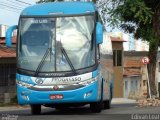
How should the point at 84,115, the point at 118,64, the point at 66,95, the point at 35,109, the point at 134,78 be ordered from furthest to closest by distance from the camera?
the point at 134,78 → the point at 118,64 → the point at 35,109 → the point at 84,115 → the point at 66,95

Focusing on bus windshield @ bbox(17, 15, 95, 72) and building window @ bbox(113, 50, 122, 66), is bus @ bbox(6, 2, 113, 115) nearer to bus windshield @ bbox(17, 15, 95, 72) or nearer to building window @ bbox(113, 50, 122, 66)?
bus windshield @ bbox(17, 15, 95, 72)

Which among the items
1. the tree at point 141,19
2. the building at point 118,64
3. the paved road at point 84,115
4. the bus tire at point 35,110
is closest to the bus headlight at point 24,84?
the paved road at point 84,115

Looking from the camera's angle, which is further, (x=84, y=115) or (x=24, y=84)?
(x=84, y=115)

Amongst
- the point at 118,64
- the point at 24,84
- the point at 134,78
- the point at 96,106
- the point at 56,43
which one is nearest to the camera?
the point at 24,84

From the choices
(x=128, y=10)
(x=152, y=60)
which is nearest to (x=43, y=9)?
(x=128, y=10)

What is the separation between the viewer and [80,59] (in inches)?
697

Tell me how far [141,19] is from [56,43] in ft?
41.7

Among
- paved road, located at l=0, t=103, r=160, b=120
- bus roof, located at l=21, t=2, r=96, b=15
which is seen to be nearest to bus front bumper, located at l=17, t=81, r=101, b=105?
paved road, located at l=0, t=103, r=160, b=120

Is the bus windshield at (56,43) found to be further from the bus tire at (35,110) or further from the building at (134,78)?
the building at (134,78)

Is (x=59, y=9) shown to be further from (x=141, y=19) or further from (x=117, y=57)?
(x=117, y=57)

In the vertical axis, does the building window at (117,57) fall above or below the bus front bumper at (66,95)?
below

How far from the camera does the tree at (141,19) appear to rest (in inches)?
1182

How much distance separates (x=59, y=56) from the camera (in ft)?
58.2

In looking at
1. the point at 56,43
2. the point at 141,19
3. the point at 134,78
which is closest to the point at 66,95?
the point at 56,43
